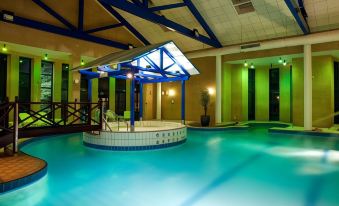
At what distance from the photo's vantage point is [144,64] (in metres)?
9.41

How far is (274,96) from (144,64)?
34.2 feet

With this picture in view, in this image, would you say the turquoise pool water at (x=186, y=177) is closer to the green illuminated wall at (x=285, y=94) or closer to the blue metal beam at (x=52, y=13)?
the blue metal beam at (x=52, y=13)

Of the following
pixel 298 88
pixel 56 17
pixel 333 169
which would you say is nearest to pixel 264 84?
pixel 298 88

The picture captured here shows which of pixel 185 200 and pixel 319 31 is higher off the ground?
pixel 319 31

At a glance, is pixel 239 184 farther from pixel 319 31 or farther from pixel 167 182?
pixel 319 31

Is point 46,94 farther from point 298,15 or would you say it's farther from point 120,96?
point 298,15

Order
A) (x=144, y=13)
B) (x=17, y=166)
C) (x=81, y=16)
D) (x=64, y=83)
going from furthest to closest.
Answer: (x=64, y=83)
(x=81, y=16)
(x=144, y=13)
(x=17, y=166)

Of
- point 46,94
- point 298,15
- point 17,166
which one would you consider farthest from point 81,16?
point 298,15

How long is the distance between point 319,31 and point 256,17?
2.62 m

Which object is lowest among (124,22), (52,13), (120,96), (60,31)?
(120,96)

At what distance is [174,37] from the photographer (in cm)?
1343

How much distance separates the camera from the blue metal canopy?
7480 millimetres

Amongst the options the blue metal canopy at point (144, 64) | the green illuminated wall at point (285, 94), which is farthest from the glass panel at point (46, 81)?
the green illuminated wall at point (285, 94)

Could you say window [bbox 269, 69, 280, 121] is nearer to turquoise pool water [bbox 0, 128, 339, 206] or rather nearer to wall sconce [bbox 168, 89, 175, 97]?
wall sconce [bbox 168, 89, 175, 97]
